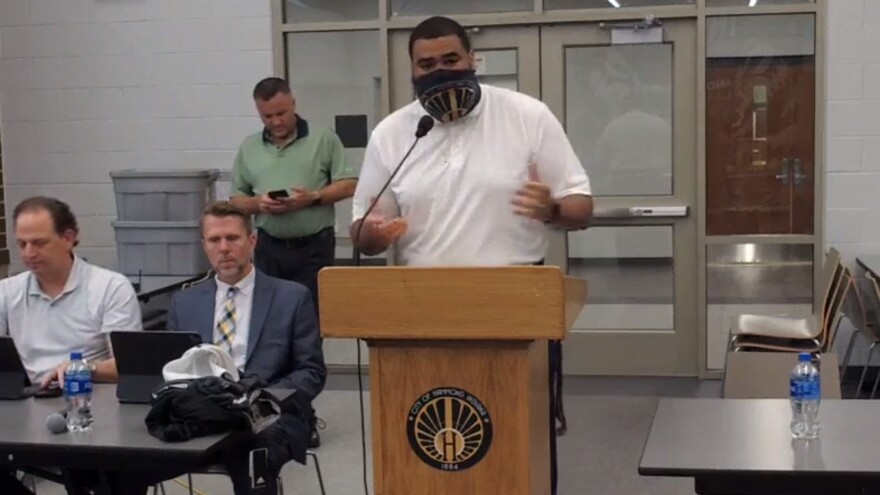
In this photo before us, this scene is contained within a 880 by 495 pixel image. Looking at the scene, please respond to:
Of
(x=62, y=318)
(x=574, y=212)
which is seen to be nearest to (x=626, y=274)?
(x=62, y=318)

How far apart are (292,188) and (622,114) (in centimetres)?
208

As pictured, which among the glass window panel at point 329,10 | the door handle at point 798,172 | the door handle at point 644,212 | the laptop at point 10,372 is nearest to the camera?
the laptop at point 10,372

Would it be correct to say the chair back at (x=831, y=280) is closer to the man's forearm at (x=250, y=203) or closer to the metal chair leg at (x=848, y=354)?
the metal chair leg at (x=848, y=354)

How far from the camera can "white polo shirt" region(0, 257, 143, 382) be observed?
11.1ft

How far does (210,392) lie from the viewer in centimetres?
257

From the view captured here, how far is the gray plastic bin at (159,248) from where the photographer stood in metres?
5.99

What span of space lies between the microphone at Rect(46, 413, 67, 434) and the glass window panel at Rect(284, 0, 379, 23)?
13.5ft

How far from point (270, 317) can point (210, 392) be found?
0.76 meters

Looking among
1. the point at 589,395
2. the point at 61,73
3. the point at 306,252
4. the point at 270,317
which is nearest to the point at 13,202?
the point at 61,73

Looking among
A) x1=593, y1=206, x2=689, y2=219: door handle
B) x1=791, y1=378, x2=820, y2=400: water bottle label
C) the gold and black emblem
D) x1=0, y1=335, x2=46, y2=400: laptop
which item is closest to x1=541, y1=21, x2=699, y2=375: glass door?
x1=593, y1=206, x2=689, y2=219: door handle

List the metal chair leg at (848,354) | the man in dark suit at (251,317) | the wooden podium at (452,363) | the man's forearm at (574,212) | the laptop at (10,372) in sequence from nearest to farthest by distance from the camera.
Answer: the wooden podium at (452,363) < the man's forearm at (574,212) < the laptop at (10,372) < the man in dark suit at (251,317) < the metal chair leg at (848,354)

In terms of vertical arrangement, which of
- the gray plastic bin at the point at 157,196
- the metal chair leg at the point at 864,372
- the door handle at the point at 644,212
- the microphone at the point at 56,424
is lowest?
the metal chair leg at the point at 864,372

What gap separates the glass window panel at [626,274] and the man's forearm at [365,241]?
Answer: 12.3 ft

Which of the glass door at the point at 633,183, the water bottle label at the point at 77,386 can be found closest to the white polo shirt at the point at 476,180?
the water bottle label at the point at 77,386
